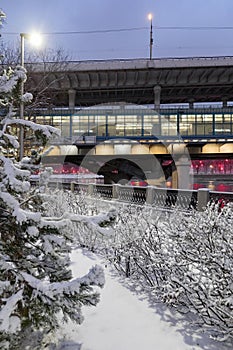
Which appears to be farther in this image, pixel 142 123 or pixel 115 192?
pixel 142 123

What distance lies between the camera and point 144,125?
27469 millimetres

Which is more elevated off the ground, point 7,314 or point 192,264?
point 7,314

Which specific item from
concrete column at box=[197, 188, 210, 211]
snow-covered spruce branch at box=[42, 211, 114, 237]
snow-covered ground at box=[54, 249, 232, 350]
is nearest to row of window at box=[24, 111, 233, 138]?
concrete column at box=[197, 188, 210, 211]

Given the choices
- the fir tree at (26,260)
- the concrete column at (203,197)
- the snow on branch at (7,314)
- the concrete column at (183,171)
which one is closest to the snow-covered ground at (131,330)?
the fir tree at (26,260)

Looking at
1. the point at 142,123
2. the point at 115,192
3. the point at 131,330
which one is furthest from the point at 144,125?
the point at 131,330

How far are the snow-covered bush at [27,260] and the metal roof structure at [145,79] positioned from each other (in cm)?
3030

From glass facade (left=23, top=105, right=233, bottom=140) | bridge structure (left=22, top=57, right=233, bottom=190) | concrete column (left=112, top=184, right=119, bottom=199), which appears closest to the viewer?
concrete column (left=112, top=184, right=119, bottom=199)

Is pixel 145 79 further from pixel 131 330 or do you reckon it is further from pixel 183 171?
pixel 131 330

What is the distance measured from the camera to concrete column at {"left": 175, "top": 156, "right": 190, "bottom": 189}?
83.7 feet

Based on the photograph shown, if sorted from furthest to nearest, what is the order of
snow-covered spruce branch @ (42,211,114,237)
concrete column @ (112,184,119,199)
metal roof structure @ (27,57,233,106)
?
metal roof structure @ (27,57,233,106) → concrete column @ (112,184,119,199) → snow-covered spruce branch @ (42,211,114,237)

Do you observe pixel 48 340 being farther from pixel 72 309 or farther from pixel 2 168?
pixel 2 168

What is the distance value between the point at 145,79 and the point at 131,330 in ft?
118

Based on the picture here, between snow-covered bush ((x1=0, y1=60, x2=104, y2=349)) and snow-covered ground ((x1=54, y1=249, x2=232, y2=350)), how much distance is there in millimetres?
1098

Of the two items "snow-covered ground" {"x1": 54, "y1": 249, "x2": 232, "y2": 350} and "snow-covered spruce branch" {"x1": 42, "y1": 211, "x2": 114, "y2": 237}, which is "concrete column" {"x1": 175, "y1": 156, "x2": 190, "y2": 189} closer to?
"snow-covered ground" {"x1": 54, "y1": 249, "x2": 232, "y2": 350}
